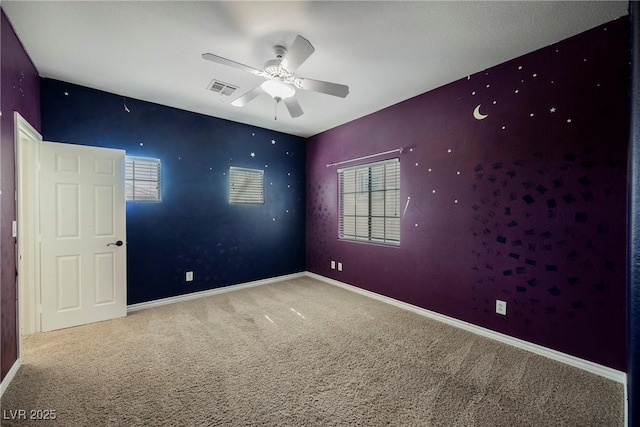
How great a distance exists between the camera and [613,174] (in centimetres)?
215

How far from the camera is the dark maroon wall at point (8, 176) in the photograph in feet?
6.64

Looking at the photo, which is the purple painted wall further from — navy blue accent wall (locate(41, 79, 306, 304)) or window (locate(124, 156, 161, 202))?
window (locate(124, 156, 161, 202))

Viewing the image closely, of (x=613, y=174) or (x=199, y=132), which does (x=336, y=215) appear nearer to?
(x=199, y=132)

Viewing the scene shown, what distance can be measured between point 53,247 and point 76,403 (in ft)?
6.02

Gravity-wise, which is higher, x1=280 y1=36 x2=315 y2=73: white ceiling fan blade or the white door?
x1=280 y1=36 x2=315 y2=73: white ceiling fan blade

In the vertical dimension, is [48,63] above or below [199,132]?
above

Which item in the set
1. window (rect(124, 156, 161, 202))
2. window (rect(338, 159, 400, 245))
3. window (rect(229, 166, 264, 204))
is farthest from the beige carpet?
window (rect(229, 166, 264, 204))

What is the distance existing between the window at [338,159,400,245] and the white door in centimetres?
300

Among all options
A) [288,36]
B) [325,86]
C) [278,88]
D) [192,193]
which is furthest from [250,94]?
[192,193]

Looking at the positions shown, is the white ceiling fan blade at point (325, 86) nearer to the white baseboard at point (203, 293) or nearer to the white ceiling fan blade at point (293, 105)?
the white ceiling fan blade at point (293, 105)

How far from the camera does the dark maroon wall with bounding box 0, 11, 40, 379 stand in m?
2.03

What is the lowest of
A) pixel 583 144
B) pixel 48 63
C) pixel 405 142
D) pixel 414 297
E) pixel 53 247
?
pixel 414 297

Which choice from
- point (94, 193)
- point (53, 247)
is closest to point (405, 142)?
point (94, 193)

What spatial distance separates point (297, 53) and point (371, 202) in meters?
2.51
